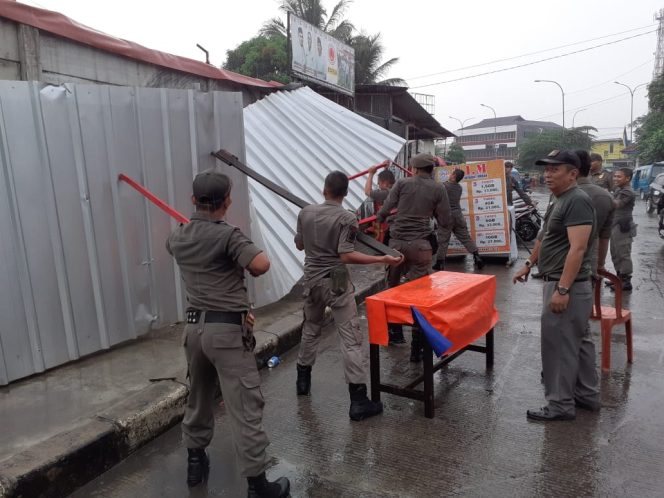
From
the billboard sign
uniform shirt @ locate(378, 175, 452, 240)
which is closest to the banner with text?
uniform shirt @ locate(378, 175, 452, 240)

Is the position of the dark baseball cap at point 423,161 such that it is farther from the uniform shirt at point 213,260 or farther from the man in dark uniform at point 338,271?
the uniform shirt at point 213,260

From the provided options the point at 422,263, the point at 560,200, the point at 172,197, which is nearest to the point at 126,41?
the point at 172,197

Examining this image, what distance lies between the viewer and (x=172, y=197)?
4695 millimetres

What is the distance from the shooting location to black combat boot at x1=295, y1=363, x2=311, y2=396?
158 inches

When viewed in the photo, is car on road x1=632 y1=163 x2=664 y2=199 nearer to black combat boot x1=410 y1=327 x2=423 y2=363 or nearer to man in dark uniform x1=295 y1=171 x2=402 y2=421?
black combat boot x1=410 y1=327 x2=423 y2=363

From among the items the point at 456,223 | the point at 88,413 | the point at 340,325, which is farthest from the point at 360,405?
the point at 456,223

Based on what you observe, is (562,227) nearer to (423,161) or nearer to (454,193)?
(423,161)

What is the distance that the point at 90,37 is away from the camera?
5168 mm

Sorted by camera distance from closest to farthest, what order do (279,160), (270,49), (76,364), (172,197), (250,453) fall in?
(250,453), (76,364), (172,197), (279,160), (270,49)

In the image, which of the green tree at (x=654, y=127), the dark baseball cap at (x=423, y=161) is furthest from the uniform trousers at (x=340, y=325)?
the green tree at (x=654, y=127)

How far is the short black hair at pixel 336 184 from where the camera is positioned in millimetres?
3688

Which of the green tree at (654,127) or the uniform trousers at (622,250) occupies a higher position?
the green tree at (654,127)

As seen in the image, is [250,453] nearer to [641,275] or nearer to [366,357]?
[366,357]

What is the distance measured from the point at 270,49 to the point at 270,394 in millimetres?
26300
